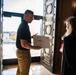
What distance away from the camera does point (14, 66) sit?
376 cm

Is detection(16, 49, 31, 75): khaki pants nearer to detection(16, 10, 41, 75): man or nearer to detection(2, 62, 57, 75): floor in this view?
detection(16, 10, 41, 75): man

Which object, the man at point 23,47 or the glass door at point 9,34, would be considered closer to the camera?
the man at point 23,47

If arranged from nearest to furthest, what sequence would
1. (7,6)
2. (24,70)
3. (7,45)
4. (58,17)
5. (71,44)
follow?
(71,44) < (24,70) < (58,17) < (7,6) < (7,45)

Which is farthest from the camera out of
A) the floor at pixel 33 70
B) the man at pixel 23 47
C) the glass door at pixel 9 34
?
the glass door at pixel 9 34

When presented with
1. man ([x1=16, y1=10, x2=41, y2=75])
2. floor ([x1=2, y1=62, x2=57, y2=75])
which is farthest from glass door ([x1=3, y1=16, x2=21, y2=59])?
man ([x1=16, y1=10, x2=41, y2=75])

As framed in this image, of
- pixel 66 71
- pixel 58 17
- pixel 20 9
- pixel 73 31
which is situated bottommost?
pixel 66 71

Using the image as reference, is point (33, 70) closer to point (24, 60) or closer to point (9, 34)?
point (9, 34)

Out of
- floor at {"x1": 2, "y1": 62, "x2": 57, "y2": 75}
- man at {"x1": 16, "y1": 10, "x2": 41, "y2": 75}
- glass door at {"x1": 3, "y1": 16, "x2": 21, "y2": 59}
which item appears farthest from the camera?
glass door at {"x1": 3, "y1": 16, "x2": 21, "y2": 59}

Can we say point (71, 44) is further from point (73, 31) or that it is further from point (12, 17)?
point (12, 17)

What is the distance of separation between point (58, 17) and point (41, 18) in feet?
3.16

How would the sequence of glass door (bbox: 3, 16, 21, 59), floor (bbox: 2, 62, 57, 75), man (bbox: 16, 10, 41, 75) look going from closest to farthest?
man (bbox: 16, 10, 41, 75) < floor (bbox: 2, 62, 57, 75) < glass door (bbox: 3, 16, 21, 59)

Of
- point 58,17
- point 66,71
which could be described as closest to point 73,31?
point 66,71

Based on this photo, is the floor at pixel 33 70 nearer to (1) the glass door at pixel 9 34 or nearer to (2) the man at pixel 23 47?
(1) the glass door at pixel 9 34

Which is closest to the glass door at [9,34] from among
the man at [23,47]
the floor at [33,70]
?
the floor at [33,70]
